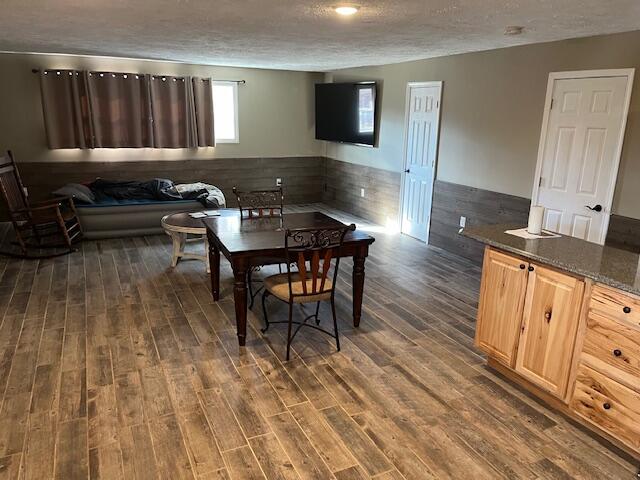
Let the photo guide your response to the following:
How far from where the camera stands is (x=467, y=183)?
17.9 feet

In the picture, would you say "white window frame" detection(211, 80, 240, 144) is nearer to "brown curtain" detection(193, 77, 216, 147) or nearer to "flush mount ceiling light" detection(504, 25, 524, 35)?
"brown curtain" detection(193, 77, 216, 147)

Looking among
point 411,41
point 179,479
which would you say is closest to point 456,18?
point 411,41

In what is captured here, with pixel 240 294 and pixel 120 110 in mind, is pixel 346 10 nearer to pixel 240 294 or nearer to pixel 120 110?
pixel 240 294

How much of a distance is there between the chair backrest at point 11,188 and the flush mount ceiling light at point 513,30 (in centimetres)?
506

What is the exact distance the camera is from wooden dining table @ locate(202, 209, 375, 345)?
317 cm

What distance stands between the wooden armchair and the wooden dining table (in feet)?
7.64

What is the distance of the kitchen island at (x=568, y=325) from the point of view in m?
2.22

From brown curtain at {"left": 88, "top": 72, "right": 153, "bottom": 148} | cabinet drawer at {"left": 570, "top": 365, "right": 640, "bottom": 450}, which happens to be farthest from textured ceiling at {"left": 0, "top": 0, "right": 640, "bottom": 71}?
cabinet drawer at {"left": 570, "top": 365, "right": 640, "bottom": 450}

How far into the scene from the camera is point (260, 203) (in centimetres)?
449

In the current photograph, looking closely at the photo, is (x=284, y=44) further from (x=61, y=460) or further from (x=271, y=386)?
(x=61, y=460)

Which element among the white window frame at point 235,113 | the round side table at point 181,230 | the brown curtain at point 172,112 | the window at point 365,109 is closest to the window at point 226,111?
the white window frame at point 235,113

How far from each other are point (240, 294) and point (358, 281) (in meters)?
0.90

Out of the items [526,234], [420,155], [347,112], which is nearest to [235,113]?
[347,112]

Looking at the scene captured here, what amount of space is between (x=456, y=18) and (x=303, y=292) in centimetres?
217
